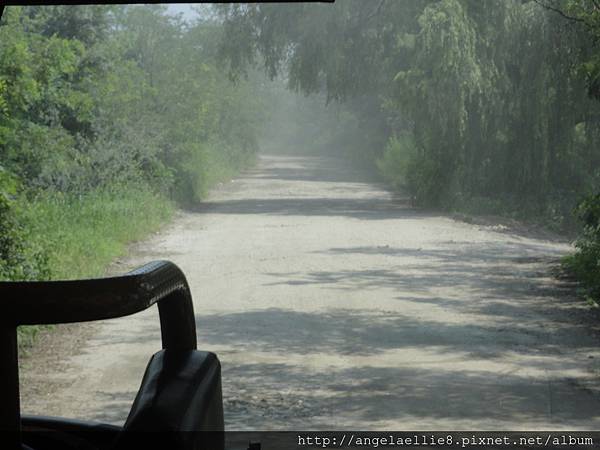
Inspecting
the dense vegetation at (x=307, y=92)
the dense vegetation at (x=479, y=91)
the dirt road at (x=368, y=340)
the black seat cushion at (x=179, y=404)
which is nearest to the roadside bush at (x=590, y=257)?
the dense vegetation at (x=307, y=92)

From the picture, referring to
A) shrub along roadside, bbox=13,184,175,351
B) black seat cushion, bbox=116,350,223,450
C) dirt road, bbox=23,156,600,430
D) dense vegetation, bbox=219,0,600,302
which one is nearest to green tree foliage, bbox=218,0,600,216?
dense vegetation, bbox=219,0,600,302

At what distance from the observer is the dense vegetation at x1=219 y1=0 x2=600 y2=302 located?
22.8 metres

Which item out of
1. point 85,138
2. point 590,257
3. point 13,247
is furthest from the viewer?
point 85,138

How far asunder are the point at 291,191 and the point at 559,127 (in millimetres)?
14634

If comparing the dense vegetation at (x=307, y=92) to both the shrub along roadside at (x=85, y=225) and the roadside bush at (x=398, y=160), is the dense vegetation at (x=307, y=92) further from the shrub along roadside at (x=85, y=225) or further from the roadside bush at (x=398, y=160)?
the roadside bush at (x=398, y=160)

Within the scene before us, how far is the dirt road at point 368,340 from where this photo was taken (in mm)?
6996

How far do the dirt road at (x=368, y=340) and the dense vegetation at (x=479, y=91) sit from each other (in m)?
5.01

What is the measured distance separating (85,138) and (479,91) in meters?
9.15

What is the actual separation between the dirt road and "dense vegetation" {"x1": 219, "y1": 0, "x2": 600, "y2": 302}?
197 inches

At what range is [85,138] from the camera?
2170cm

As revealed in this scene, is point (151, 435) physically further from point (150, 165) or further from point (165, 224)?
point (150, 165)

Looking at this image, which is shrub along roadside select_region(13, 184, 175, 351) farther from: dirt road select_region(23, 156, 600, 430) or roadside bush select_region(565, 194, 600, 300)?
roadside bush select_region(565, 194, 600, 300)

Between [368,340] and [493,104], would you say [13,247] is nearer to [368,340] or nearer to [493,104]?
[368,340]

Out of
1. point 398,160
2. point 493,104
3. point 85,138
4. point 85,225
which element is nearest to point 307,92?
point 398,160
